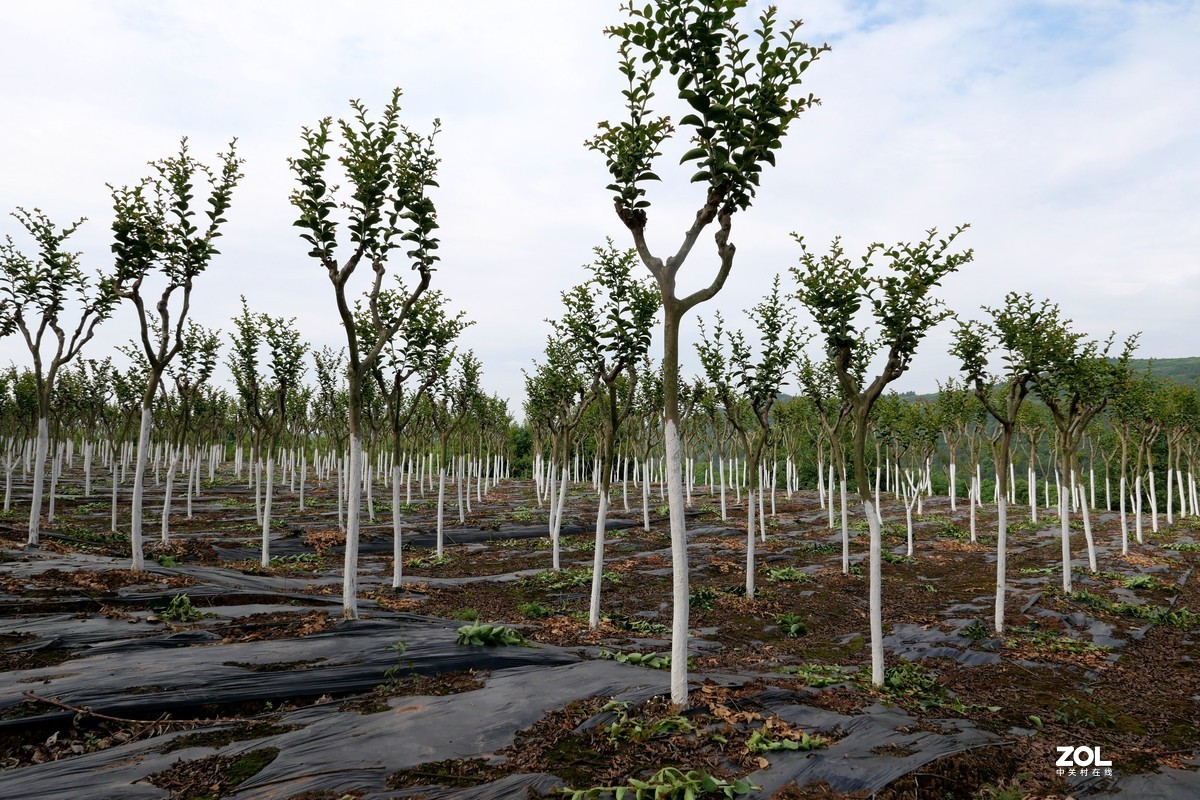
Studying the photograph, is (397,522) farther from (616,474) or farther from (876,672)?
(616,474)

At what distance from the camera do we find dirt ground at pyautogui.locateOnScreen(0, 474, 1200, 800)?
6.16 meters

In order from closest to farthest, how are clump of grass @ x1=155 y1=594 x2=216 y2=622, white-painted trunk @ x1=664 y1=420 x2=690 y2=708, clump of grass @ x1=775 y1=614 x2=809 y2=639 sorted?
white-painted trunk @ x1=664 y1=420 x2=690 y2=708 < clump of grass @ x1=155 y1=594 x2=216 y2=622 < clump of grass @ x1=775 y1=614 x2=809 y2=639

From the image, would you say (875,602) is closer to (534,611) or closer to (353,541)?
(534,611)

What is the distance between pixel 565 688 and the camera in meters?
8.38

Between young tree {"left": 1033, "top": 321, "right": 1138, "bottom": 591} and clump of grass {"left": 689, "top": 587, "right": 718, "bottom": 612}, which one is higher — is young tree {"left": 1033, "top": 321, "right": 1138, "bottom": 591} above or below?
above

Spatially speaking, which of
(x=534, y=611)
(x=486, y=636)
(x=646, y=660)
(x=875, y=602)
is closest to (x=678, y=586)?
(x=646, y=660)

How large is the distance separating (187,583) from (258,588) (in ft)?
5.07

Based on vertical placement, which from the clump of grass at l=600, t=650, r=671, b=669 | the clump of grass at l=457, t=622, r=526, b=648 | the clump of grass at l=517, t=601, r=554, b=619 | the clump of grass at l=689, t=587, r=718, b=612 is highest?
the clump of grass at l=457, t=622, r=526, b=648

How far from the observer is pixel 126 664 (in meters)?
8.16

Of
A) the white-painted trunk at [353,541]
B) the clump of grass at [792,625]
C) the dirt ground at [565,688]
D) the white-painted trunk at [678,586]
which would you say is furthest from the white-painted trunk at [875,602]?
the white-painted trunk at [353,541]

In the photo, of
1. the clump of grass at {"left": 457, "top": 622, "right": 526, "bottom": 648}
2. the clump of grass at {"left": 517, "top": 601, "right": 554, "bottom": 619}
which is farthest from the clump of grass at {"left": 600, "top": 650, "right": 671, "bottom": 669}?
the clump of grass at {"left": 517, "top": 601, "right": 554, "bottom": 619}

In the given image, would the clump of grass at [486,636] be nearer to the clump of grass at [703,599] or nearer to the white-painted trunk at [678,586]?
the white-painted trunk at [678,586]

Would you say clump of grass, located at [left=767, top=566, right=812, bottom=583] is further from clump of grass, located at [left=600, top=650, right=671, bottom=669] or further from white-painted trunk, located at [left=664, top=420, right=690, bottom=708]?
white-painted trunk, located at [left=664, top=420, right=690, bottom=708]

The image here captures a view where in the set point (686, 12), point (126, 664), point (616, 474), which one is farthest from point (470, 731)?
point (616, 474)
